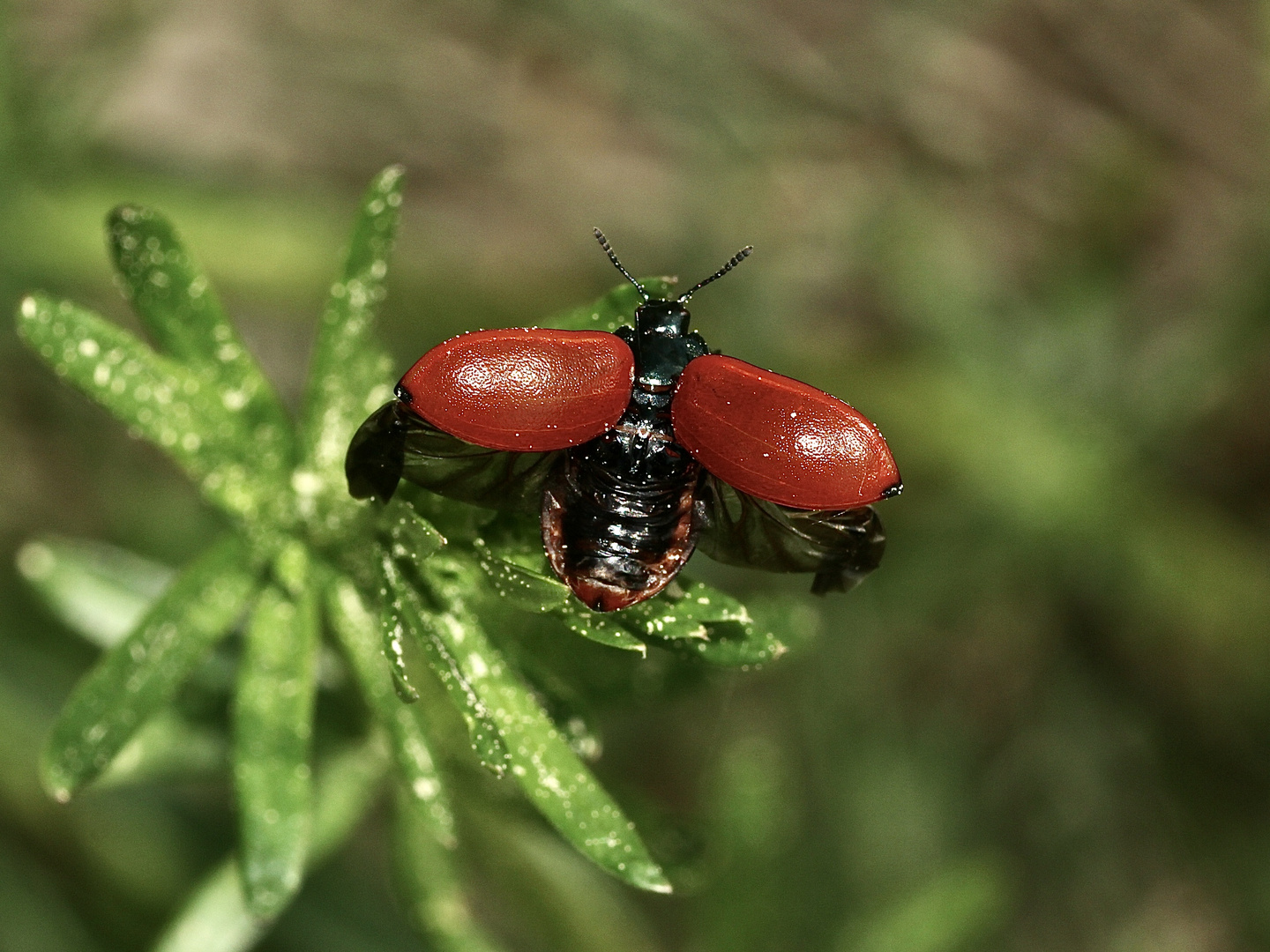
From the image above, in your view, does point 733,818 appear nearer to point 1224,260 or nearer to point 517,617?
point 517,617

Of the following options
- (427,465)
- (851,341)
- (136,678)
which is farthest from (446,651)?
(851,341)

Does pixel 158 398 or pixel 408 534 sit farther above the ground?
pixel 408 534

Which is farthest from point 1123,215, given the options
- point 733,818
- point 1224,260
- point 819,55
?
point 733,818

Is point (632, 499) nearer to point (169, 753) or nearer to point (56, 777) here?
point (56, 777)

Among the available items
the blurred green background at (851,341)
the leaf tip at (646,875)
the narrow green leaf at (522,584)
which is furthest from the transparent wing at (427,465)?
the blurred green background at (851,341)

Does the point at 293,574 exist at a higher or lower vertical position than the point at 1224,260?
higher

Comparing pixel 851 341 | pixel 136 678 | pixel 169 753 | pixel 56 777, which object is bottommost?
pixel 851 341
